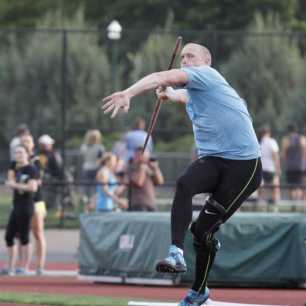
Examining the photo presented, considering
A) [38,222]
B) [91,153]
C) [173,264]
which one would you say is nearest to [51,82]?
[91,153]

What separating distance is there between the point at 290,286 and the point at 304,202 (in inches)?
323

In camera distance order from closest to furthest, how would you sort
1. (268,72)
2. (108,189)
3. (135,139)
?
(108,189) → (135,139) → (268,72)

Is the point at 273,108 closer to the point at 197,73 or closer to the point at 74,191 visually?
the point at 74,191

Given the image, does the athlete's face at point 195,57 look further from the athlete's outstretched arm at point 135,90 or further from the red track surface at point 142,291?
the red track surface at point 142,291

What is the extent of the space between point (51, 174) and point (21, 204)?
19.5ft

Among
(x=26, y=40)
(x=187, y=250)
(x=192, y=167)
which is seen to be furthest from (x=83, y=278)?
(x=26, y=40)

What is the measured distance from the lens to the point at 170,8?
52.4 m

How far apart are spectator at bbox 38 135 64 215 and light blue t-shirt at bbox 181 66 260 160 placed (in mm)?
10848

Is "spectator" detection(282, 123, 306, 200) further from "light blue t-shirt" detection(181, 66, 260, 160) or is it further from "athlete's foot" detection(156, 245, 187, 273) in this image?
"athlete's foot" detection(156, 245, 187, 273)

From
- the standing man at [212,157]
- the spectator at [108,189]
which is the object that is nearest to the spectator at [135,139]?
the spectator at [108,189]

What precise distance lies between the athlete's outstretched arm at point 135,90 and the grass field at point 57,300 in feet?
8.34

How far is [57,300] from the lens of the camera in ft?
37.4

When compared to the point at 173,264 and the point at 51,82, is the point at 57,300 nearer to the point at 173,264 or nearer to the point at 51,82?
the point at 173,264

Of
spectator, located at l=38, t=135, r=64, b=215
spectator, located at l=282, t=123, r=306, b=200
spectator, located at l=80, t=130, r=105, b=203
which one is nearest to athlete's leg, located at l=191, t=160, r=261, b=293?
spectator, located at l=38, t=135, r=64, b=215
